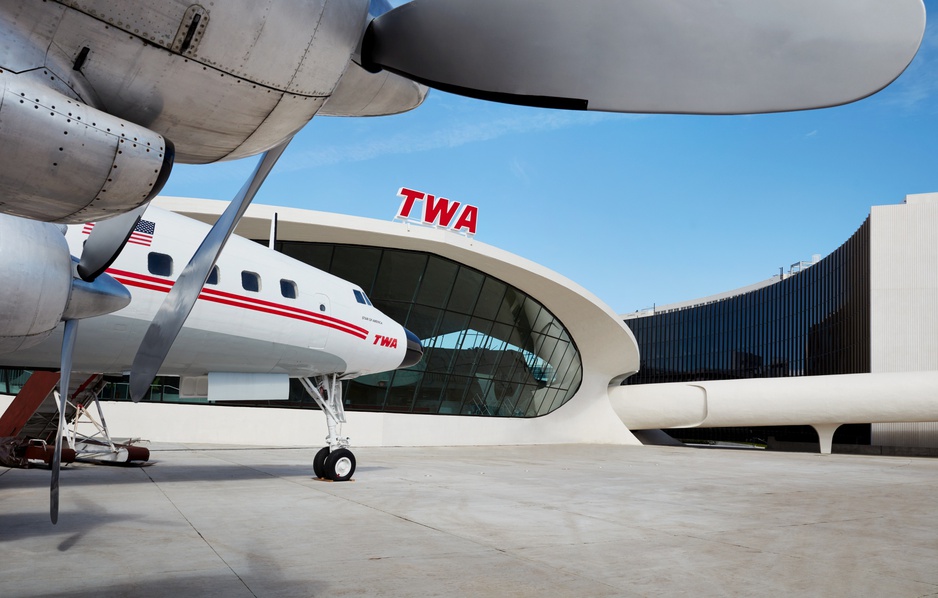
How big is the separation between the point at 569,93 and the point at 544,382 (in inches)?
1507

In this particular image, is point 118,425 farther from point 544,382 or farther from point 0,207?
point 0,207

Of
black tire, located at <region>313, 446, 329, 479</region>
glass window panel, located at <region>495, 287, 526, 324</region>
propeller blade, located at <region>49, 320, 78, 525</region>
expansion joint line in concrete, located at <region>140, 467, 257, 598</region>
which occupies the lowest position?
expansion joint line in concrete, located at <region>140, 467, 257, 598</region>

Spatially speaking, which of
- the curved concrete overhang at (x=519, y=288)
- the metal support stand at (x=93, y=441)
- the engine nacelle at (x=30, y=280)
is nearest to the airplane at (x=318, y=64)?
the engine nacelle at (x=30, y=280)

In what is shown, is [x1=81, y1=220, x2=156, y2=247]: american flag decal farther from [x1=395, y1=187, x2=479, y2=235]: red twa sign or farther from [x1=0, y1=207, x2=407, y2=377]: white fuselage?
[x1=395, y1=187, x2=479, y2=235]: red twa sign

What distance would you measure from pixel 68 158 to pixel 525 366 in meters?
37.5

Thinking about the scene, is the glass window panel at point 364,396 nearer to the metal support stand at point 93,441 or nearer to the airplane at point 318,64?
the metal support stand at point 93,441

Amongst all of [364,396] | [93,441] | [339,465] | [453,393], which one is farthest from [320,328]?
[453,393]

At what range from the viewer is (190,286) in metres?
5.47

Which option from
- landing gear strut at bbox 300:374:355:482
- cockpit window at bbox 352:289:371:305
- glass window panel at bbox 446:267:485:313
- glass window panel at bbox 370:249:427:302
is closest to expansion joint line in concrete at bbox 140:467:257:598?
landing gear strut at bbox 300:374:355:482

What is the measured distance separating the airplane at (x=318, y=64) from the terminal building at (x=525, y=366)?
87.1 feet

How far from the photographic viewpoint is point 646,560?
7.72 meters

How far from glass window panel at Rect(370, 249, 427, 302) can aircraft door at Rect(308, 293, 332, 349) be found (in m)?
18.7

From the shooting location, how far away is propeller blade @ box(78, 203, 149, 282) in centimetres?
670

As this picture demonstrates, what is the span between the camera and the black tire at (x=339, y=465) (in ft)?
49.6
